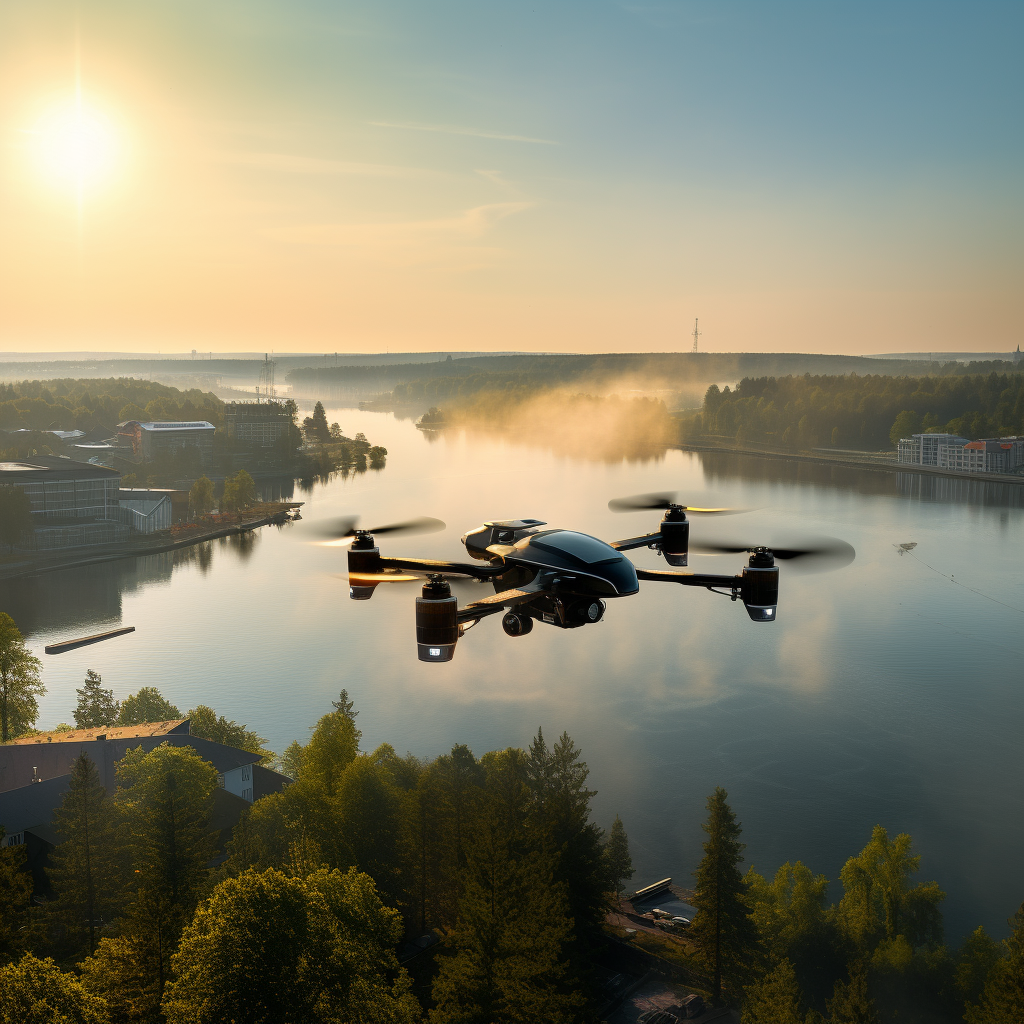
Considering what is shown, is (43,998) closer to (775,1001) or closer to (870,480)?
(775,1001)

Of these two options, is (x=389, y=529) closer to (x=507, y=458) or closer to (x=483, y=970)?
(x=483, y=970)

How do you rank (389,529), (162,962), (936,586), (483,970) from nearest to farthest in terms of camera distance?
(389,529) → (162,962) → (483,970) → (936,586)

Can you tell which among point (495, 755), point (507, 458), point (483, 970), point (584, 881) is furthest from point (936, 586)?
point (507, 458)

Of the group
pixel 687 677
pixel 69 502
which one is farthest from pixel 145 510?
pixel 687 677

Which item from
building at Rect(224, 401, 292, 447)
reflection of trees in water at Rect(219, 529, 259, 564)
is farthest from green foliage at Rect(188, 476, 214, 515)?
building at Rect(224, 401, 292, 447)

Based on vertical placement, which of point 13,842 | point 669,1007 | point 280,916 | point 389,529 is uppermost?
point 389,529

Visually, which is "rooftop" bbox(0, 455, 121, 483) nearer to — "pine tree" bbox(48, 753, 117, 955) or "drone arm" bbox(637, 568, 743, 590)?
"pine tree" bbox(48, 753, 117, 955)
